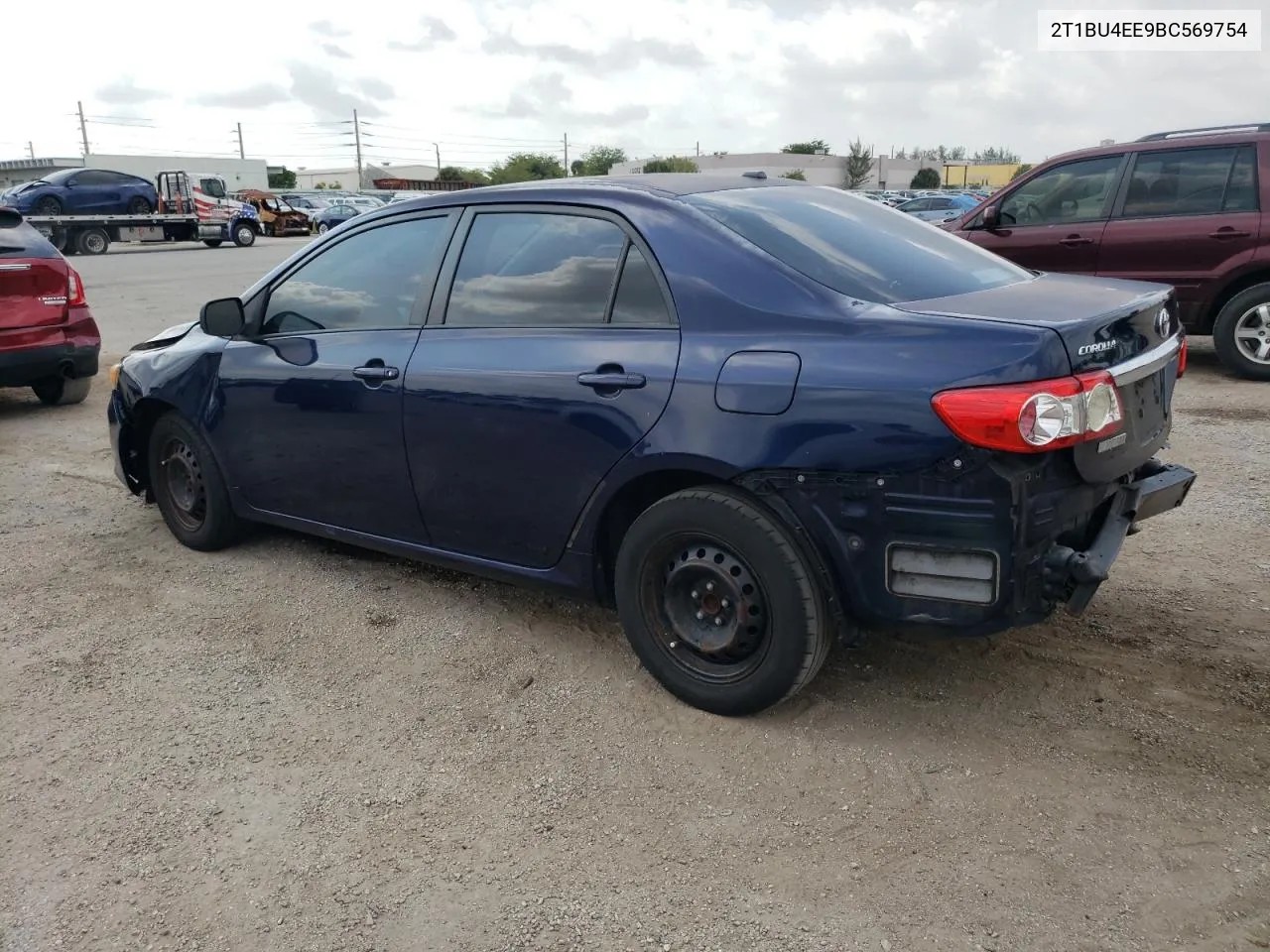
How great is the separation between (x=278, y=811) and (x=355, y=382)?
1662mm

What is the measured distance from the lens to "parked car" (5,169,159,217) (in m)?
28.7

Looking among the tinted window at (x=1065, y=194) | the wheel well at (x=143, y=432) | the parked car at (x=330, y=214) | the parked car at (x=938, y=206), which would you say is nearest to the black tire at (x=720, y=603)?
the wheel well at (x=143, y=432)

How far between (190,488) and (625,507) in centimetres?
253

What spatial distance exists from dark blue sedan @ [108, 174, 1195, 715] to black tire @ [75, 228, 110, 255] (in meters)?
28.6

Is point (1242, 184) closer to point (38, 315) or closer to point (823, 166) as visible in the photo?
point (38, 315)

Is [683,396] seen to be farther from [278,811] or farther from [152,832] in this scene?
[152,832]

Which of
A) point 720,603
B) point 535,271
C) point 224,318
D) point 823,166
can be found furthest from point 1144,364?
point 823,166

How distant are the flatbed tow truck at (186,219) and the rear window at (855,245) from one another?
100 feet

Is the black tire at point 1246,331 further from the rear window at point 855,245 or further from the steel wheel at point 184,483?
the steel wheel at point 184,483

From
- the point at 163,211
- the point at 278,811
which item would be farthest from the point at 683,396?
the point at 163,211

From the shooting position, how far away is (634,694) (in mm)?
3453

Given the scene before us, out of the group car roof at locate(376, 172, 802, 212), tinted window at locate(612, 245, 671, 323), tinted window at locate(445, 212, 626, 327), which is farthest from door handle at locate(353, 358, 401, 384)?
tinted window at locate(612, 245, 671, 323)

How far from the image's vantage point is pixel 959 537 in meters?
2.68

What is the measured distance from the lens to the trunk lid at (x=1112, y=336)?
273cm
